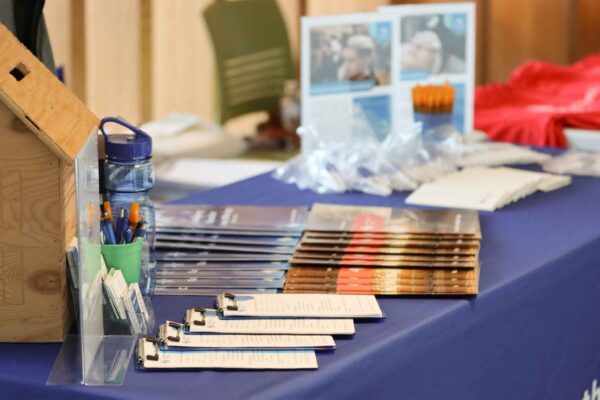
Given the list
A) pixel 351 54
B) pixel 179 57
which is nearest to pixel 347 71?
pixel 351 54

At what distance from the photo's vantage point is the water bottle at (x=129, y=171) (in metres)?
1.45

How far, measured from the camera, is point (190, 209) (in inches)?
77.9

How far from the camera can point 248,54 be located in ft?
14.5

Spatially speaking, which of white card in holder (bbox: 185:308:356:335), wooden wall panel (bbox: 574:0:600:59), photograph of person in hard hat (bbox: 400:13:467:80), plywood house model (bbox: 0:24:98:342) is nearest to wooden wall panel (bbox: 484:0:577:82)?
wooden wall panel (bbox: 574:0:600:59)

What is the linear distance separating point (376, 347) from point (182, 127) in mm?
2552

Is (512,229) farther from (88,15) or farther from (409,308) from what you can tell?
(88,15)

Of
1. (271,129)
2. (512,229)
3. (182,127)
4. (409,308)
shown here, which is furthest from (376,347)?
(271,129)

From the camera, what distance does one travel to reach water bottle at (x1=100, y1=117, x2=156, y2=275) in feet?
4.76

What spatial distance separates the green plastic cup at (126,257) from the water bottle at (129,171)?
0.04m

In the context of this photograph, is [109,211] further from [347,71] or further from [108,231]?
[347,71]

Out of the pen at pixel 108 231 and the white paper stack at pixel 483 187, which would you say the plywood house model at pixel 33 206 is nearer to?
the pen at pixel 108 231

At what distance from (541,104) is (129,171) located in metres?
2.59

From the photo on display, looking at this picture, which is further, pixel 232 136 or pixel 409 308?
pixel 232 136

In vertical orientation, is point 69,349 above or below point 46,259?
below
